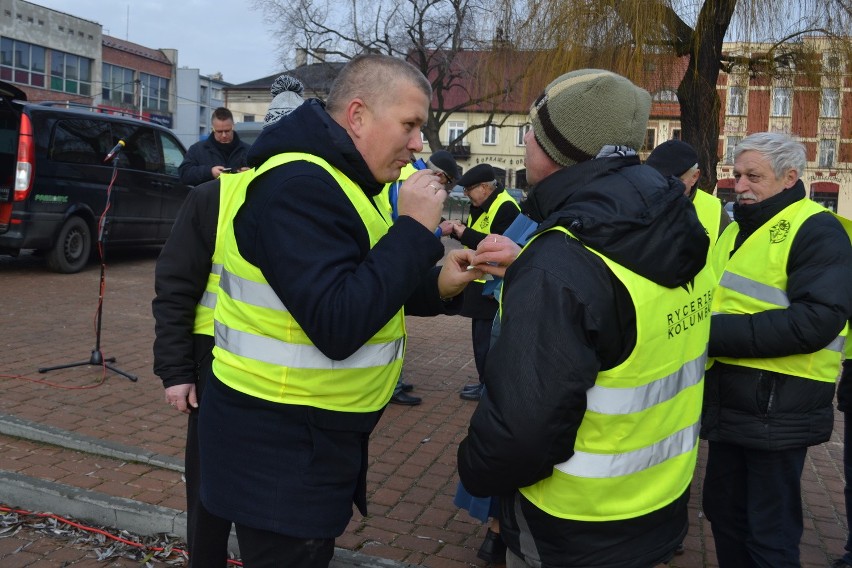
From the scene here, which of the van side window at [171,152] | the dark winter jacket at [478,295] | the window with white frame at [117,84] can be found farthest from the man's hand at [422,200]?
the window with white frame at [117,84]

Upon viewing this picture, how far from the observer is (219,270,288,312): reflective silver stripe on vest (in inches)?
79.8

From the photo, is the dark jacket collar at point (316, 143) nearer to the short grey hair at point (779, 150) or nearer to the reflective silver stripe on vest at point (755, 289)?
the reflective silver stripe on vest at point (755, 289)

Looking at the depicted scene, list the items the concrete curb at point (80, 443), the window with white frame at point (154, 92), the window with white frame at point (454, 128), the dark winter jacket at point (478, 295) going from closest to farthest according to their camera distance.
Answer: the concrete curb at point (80, 443)
the dark winter jacket at point (478, 295)
the window with white frame at point (154, 92)
the window with white frame at point (454, 128)

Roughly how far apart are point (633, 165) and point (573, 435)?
2.35 ft

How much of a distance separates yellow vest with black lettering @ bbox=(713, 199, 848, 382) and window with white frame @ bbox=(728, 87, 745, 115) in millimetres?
4469

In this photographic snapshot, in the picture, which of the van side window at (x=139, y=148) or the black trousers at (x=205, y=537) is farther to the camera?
the van side window at (x=139, y=148)

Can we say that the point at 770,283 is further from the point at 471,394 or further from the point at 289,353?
the point at 471,394

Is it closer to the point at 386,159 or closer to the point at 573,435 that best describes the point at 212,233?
the point at 386,159

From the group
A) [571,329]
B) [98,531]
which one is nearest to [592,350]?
[571,329]

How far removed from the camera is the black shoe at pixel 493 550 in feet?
12.4

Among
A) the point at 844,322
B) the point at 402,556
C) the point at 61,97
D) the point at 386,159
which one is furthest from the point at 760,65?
the point at 61,97

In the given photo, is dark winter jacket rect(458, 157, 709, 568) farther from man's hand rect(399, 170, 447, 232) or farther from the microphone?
the microphone

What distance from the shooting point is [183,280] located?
3.22 m

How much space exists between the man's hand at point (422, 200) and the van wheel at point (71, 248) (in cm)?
1027
